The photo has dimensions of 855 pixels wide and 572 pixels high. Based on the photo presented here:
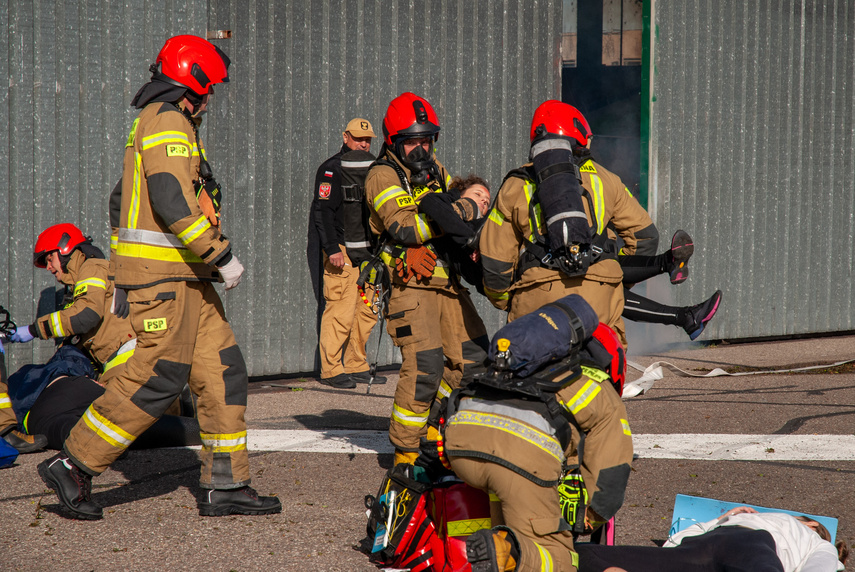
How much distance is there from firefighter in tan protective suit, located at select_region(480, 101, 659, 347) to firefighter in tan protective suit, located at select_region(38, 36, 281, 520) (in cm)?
127

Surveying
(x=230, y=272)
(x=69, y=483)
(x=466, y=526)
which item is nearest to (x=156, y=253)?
(x=230, y=272)

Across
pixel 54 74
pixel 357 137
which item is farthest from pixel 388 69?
pixel 54 74

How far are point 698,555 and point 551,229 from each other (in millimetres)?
1465

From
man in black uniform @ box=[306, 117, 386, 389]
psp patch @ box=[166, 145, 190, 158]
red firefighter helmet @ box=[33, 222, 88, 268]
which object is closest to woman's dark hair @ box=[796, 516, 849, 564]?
psp patch @ box=[166, 145, 190, 158]

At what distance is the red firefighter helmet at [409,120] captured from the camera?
481cm

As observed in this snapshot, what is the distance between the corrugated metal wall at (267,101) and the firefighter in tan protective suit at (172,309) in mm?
3086

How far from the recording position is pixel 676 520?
3654mm

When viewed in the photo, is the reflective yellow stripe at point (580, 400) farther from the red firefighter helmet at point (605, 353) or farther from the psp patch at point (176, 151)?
the psp patch at point (176, 151)

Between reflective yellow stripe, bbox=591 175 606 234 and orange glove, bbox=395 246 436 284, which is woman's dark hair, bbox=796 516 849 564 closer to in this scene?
reflective yellow stripe, bbox=591 175 606 234

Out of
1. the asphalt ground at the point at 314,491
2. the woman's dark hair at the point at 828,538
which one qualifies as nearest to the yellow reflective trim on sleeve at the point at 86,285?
the asphalt ground at the point at 314,491

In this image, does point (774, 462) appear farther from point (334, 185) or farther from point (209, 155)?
point (209, 155)

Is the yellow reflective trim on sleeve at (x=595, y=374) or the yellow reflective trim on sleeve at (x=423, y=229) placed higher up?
the yellow reflective trim on sleeve at (x=423, y=229)

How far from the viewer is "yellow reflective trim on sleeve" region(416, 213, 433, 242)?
471 centimetres

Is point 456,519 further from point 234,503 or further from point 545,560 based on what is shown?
point 234,503
